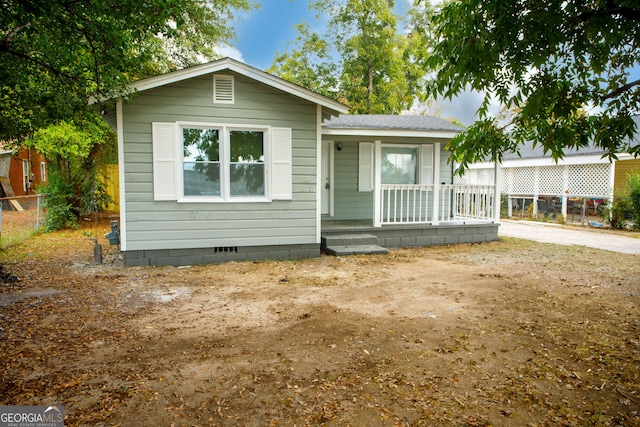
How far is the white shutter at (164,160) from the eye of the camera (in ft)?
22.5

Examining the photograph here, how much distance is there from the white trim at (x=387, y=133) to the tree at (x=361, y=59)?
12.4m

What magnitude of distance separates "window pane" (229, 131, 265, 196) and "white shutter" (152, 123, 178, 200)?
39.2 inches

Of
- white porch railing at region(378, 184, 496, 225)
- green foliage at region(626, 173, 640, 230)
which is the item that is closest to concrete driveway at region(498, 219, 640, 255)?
green foliage at region(626, 173, 640, 230)

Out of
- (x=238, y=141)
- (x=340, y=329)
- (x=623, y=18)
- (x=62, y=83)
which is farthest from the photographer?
(x=238, y=141)

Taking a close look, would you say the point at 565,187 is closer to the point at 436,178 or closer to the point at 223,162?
the point at 436,178

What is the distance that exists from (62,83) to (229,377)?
14.5 feet

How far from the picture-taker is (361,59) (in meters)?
21.3

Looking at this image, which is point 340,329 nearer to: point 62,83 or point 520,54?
point 520,54

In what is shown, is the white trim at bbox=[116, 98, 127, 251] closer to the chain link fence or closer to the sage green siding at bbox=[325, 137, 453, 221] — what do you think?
the chain link fence

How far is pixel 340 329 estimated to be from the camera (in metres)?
3.93

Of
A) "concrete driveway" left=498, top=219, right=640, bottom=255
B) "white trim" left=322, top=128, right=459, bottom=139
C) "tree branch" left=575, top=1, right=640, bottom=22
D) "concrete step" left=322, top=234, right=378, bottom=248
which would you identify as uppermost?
Answer: "white trim" left=322, top=128, right=459, bottom=139

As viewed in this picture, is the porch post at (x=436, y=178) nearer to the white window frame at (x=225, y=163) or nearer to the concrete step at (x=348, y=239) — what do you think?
the concrete step at (x=348, y=239)

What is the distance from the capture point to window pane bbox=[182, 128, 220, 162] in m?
7.12

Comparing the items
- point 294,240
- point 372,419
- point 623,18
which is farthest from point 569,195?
point 372,419
